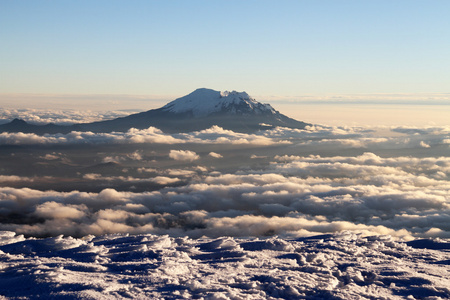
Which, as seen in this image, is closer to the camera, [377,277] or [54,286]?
[54,286]

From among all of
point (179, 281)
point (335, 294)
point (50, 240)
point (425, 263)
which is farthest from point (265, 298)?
point (50, 240)

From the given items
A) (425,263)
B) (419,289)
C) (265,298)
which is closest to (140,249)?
(265,298)

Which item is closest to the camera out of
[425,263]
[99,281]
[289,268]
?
[99,281]

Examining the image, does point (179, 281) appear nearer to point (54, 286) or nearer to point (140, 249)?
point (54, 286)

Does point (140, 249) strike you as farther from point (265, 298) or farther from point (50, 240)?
point (265, 298)

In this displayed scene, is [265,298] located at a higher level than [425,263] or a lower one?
higher

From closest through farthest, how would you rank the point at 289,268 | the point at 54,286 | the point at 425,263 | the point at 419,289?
the point at 54,286 → the point at 419,289 → the point at 289,268 → the point at 425,263
